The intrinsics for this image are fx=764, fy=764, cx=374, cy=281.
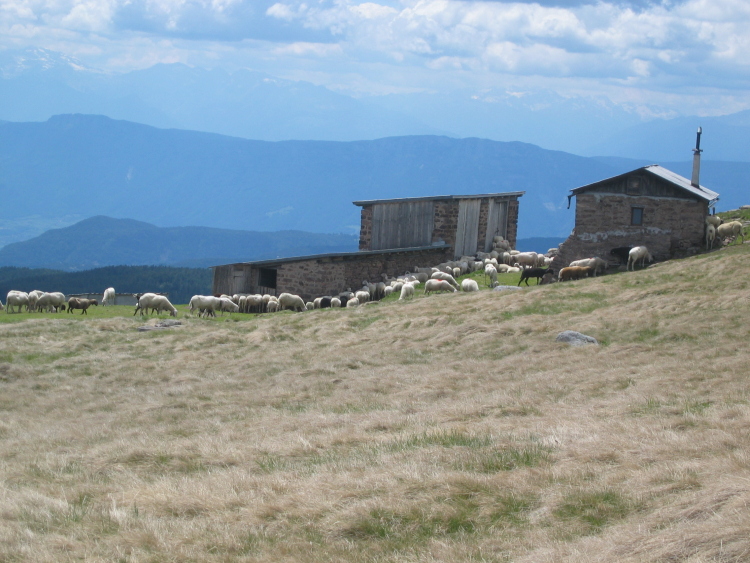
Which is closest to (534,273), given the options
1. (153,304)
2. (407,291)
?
(407,291)

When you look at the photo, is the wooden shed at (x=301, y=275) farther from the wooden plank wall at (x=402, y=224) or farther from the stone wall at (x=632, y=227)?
the stone wall at (x=632, y=227)

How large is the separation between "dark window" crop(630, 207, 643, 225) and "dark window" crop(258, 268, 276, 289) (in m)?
16.9

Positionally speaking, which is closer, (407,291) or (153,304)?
(153,304)

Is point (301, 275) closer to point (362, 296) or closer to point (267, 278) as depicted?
point (267, 278)

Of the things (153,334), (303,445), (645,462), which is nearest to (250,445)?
(303,445)

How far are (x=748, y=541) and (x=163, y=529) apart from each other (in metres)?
5.10

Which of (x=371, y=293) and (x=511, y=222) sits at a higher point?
(x=511, y=222)

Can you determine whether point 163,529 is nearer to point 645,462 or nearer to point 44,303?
point 645,462

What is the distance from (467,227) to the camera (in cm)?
4484

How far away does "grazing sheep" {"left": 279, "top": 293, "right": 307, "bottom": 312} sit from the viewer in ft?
111

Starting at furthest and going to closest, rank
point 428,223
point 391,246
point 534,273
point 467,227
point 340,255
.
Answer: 1. point 467,227
2. point 428,223
3. point 391,246
4. point 340,255
5. point 534,273

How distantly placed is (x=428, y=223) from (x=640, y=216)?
14.5m

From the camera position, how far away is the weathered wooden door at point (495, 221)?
153ft

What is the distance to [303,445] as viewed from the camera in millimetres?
10680
